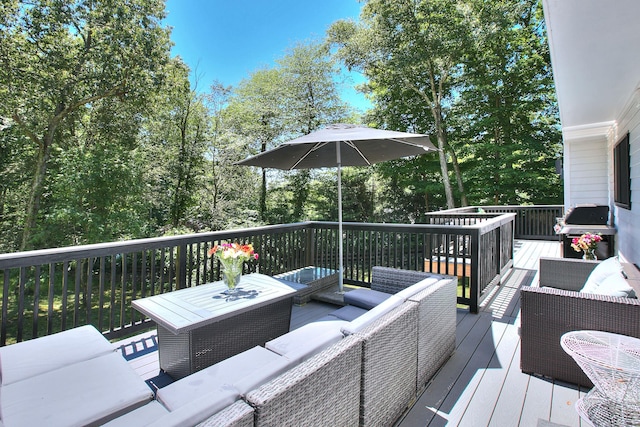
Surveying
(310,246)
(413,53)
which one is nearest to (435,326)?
(310,246)

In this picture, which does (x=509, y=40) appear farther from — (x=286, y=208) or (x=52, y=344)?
(x=52, y=344)

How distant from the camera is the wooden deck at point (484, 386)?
6.52 ft

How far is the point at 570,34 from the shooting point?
2.48 meters

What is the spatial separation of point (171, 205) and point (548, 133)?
16218mm

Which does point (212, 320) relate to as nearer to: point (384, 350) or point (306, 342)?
A: point (306, 342)

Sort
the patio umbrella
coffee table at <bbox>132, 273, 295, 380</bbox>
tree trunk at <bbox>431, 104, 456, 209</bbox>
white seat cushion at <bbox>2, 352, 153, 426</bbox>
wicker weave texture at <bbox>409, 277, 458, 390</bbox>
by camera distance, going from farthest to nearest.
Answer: tree trunk at <bbox>431, 104, 456, 209</bbox>, the patio umbrella, coffee table at <bbox>132, 273, 295, 380</bbox>, wicker weave texture at <bbox>409, 277, 458, 390</bbox>, white seat cushion at <bbox>2, 352, 153, 426</bbox>

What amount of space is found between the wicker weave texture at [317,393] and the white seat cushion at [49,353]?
146 centimetres

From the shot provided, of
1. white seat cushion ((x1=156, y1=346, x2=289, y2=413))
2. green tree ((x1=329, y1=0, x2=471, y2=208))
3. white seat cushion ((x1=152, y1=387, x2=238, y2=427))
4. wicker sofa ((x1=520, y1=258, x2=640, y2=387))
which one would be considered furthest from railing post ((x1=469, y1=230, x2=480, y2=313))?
green tree ((x1=329, y1=0, x2=471, y2=208))

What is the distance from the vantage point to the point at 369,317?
5.99 feet

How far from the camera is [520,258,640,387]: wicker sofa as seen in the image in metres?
2.09

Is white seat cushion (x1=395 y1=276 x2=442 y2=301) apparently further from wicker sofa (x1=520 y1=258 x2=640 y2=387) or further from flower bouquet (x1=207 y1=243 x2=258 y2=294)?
flower bouquet (x1=207 y1=243 x2=258 y2=294)

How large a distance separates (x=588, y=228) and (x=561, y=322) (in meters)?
4.20

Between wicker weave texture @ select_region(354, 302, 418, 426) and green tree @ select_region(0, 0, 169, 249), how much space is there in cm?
1240

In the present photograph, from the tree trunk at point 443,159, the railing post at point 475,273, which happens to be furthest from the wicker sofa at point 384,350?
the tree trunk at point 443,159
